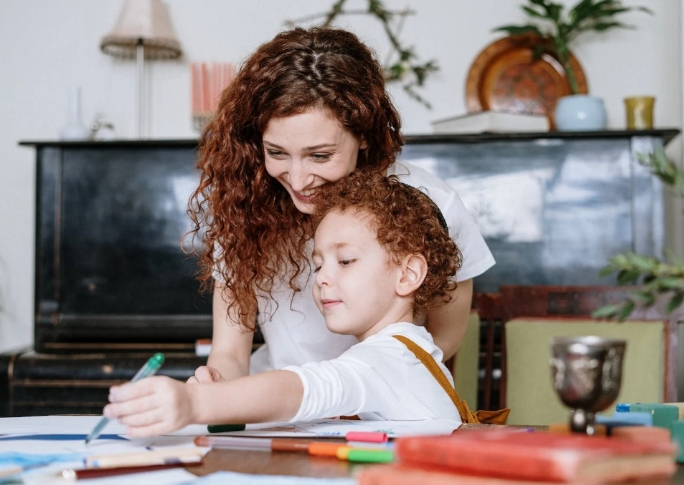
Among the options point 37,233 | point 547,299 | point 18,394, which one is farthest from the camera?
point 37,233

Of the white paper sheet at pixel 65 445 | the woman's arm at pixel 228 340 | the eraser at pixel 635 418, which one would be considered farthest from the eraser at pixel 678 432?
the woman's arm at pixel 228 340

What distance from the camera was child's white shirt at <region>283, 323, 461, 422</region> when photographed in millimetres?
1050

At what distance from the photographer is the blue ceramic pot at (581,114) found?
284cm

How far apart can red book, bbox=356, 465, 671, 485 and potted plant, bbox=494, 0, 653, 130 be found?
2326 mm

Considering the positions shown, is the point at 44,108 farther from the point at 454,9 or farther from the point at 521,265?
the point at 521,265

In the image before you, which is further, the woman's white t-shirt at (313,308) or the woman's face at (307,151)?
the woman's white t-shirt at (313,308)

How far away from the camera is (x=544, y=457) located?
0.65m

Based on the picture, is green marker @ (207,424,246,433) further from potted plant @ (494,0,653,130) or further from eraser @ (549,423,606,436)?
potted plant @ (494,0,653,130)

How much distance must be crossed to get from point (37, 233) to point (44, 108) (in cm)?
72

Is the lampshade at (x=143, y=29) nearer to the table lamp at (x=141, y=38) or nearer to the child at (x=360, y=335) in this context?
the table lamp at (x=141, y=38)

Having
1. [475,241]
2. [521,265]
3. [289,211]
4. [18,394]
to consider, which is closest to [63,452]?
[289,211]

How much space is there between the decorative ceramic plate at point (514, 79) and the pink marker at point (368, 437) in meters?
2.38

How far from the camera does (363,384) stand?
1.12 metres

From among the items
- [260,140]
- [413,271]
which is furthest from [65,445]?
[260,140]
